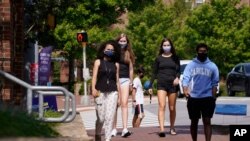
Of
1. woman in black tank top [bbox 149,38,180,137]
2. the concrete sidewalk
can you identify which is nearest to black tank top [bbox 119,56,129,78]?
woman in black tank top [bbox 149,38,180,137]

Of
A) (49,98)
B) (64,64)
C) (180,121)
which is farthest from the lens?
(64,64)

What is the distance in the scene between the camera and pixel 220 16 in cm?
5397

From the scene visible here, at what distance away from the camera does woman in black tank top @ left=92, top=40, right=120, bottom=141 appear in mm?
11656

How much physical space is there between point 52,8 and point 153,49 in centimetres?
3492

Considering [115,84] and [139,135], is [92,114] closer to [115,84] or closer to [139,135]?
[139,135]

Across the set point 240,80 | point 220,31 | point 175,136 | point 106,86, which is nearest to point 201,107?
point 106,86

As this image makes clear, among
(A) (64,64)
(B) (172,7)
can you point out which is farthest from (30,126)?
(A) (64,64)

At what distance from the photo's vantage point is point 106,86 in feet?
38.5

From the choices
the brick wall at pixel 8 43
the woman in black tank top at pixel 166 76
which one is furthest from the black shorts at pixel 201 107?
the brick wall at pixel 8 43

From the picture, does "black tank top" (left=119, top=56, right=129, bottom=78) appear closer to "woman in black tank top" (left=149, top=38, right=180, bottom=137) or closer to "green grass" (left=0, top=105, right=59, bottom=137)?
"woman in black tank top" (left=149, top=38, right=180, bottom=137)

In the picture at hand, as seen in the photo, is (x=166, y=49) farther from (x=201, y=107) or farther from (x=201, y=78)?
(x=201, y=107)

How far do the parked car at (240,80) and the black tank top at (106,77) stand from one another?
22.2m

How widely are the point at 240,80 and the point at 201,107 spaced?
23.0m

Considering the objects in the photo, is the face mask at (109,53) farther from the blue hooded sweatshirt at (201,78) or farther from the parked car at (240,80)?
the parked car at (240,80)
